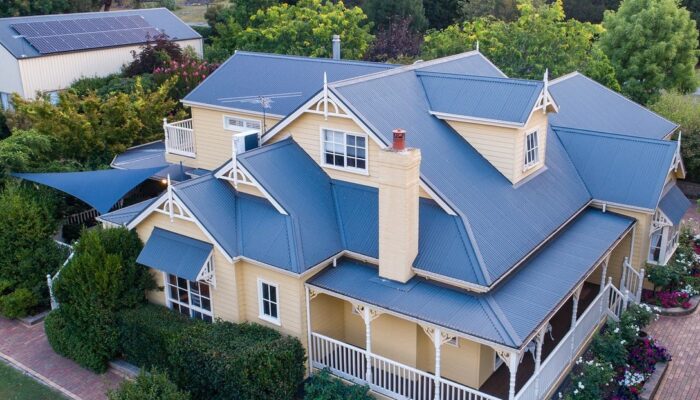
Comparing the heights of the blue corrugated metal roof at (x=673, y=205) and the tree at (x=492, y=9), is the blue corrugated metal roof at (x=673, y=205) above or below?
below

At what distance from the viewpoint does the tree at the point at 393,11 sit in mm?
62219

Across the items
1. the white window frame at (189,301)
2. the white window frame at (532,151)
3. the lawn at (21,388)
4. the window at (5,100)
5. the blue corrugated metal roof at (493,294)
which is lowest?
the lawn at (21,388)

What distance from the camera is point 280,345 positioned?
1730 cm

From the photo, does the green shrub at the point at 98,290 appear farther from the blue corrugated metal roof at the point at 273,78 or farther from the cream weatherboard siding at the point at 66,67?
the cream weatherboard siding at the point at 66,67

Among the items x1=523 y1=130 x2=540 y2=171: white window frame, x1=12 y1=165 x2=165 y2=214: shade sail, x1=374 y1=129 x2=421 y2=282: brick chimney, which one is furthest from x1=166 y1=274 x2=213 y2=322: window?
x1=523 y1=130 x2=540 y2=171: white window frame

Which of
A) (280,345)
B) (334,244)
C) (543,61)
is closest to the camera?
(280,345)

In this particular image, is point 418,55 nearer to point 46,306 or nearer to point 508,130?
point 508,130

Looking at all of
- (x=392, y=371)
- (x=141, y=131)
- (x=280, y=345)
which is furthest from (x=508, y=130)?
(x=141, y=131)

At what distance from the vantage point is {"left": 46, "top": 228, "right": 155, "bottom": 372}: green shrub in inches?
759

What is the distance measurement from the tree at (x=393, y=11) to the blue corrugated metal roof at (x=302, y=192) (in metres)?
44.8

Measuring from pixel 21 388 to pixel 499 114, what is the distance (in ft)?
54.9

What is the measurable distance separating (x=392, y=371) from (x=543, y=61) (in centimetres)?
2420

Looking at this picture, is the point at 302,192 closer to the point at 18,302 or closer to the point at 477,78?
the point at 477,78

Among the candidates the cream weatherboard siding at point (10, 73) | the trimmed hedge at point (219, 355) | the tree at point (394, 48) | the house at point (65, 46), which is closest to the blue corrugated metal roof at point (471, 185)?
the trimmed hedge at point (219, 355)
